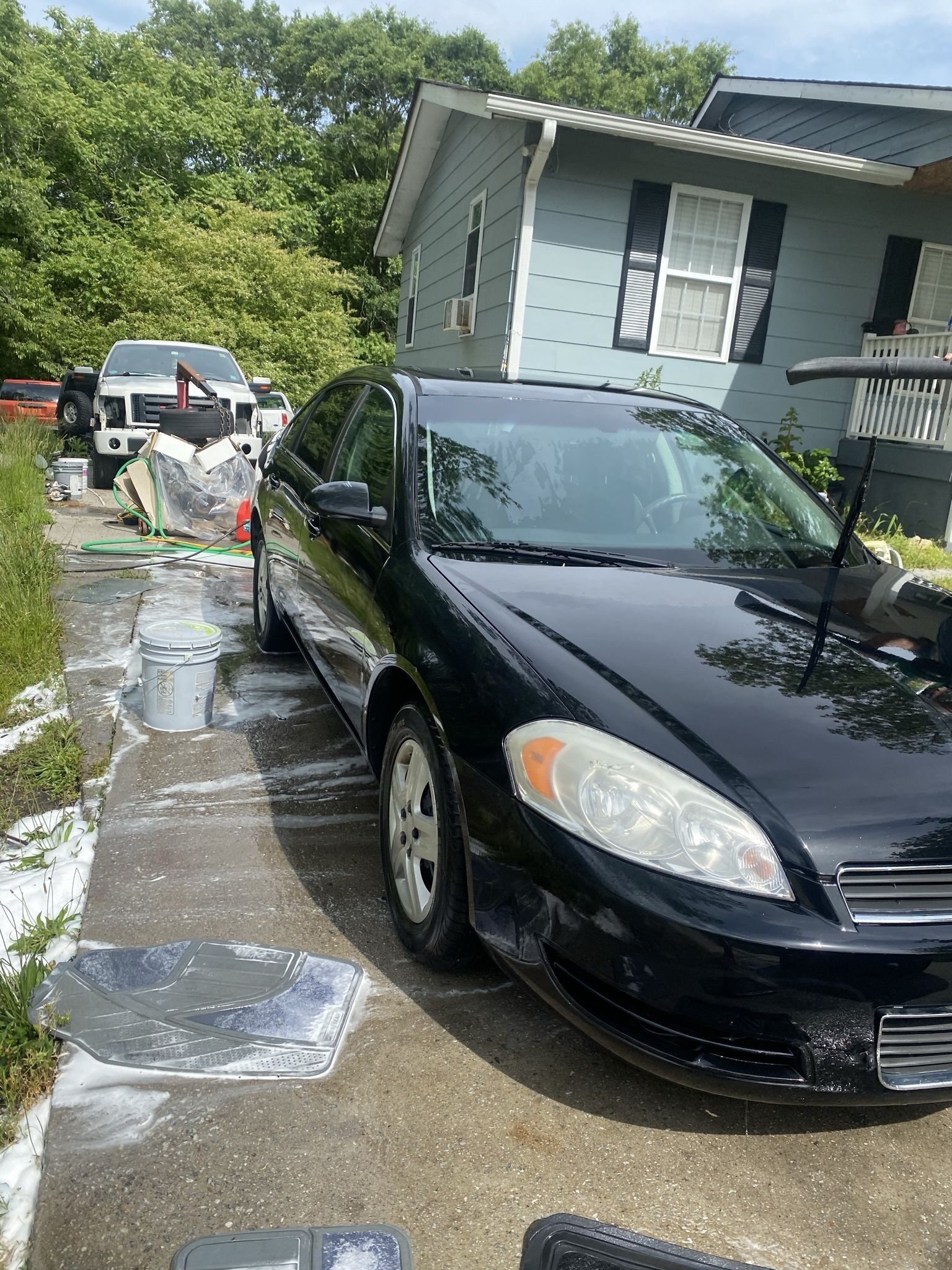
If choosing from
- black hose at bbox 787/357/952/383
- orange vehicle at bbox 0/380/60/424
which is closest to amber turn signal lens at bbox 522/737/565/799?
black hose at bbox 787/357/952/383

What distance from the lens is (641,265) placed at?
396 inches

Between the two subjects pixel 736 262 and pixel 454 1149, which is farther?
pixel 736 262

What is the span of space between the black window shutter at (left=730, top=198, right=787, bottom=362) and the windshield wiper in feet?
26.4

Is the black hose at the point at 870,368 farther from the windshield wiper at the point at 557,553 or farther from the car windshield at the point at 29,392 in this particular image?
the car windshield at the point at 29,392

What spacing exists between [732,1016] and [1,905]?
1.99 metres

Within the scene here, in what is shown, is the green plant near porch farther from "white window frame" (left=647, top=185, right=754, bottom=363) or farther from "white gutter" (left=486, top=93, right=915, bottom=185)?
"white gutter" (left=486, top=93, right=915, bottom=185)

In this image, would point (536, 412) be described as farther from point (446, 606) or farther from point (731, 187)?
point (731, 187)

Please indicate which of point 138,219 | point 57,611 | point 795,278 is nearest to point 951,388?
point 795,278

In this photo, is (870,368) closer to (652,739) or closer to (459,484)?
(459,484)

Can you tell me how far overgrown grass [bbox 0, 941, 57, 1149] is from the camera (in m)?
2.09

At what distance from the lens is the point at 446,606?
2.63 meters

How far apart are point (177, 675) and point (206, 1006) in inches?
78.1

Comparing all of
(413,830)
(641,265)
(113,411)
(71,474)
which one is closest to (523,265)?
(641,265)

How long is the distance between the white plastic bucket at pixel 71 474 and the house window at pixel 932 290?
907 centimetres
